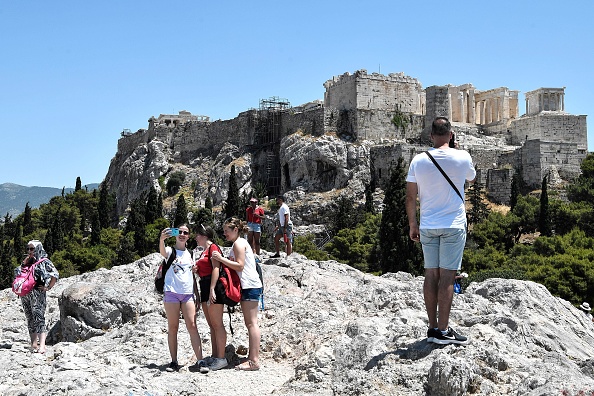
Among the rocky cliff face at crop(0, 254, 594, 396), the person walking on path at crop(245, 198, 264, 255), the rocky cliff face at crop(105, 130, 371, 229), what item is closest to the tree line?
the rocky cliff face at crop(105, 130, 371, 229)

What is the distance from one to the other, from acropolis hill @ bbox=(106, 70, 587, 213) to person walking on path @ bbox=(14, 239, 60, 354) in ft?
115

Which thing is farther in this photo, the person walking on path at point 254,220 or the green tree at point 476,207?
the green tree at point 476,207

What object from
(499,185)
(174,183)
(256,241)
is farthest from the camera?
(174,183)

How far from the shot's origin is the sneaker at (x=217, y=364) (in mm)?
8211

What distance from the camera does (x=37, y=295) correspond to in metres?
9.79

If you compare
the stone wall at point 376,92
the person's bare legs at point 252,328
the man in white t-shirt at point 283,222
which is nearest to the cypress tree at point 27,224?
the stone wall at point 376,92

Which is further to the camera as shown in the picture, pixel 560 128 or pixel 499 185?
pixel 560 128

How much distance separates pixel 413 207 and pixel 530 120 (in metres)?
43.5

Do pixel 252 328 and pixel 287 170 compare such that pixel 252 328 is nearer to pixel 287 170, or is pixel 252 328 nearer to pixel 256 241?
pixel 256 241

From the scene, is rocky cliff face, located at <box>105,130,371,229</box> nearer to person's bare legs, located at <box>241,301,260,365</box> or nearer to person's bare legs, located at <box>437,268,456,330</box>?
person's bare legs, located at <box>241,301,260,365</box>

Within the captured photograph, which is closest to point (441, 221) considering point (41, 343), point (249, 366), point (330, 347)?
point (330, 347)

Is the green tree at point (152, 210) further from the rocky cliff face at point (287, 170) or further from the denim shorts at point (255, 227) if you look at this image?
the denim shorts at point (255, 227)

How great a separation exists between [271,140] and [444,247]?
147 feet

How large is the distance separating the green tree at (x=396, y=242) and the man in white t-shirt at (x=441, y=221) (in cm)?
2197
